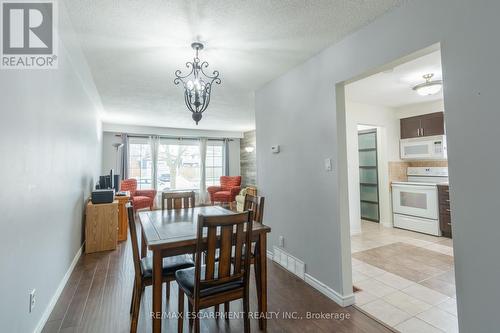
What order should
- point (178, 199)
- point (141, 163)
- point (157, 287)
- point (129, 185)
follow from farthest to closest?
point (141, 163), point (129, 185), point (178, 199), point (157, 287)

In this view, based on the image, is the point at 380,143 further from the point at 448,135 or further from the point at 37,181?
the point at 37,181

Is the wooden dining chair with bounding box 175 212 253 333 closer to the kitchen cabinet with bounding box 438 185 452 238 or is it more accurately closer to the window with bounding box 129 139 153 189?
the kitchen cabinet with bounding box 438 185 452 238

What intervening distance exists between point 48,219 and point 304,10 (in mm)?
2787

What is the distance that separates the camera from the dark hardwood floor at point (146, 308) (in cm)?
187

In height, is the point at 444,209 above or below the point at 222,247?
below

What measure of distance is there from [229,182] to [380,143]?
15.4 feet

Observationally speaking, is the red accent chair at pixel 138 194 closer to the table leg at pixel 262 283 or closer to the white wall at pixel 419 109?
the table leg at pixel 262 283

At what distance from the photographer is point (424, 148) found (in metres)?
4.57

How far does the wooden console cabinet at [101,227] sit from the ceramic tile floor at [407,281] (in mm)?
3506

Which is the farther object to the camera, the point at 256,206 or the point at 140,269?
the point at 256,206

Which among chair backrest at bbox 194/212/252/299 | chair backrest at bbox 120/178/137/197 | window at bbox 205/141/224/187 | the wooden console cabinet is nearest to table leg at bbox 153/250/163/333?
chair backrest at bbox 194/212/252/299

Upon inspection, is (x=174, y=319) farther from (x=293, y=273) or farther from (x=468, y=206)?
(x=468, y=206)

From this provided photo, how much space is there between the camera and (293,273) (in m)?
2.81

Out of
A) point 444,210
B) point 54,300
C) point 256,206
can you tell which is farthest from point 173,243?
point 444,210
